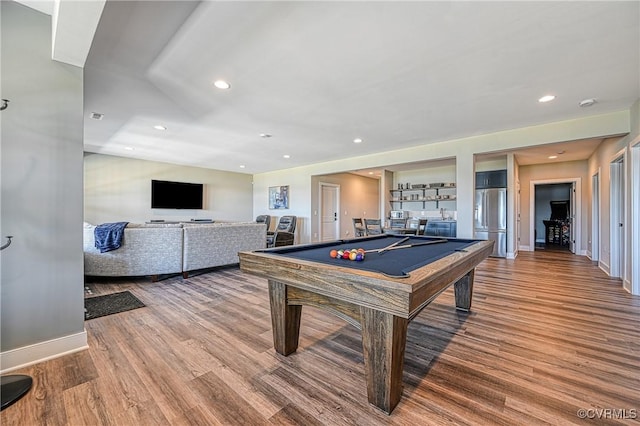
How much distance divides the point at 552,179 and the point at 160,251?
9.35 meters

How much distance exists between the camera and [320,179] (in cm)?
798

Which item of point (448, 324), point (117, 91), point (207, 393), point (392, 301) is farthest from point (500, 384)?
point (117, 91)

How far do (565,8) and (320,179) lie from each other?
6418 mm

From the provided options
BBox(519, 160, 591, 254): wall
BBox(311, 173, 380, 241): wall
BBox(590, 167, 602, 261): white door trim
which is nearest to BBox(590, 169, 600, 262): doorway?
BBox(590, 167, 602, 261): white door trim

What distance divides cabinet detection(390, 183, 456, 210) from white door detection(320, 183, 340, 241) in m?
1.81

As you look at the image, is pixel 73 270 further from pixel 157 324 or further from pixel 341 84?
pixel 341 84

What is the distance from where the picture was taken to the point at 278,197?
8641 millimetres

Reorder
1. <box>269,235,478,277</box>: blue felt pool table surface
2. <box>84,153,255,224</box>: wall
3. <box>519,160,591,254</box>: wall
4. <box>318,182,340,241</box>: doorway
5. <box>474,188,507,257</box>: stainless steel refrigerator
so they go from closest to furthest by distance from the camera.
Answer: <box>269,235,478,277</box>: blue felt pool table surface, <box>474,188,507,257</box>: stainless steel refrigerator, <box>84,153,255,224</box>: wall, <box>519,160,591,254</box>: wall, <box>318,182,340,241</box>: doorway

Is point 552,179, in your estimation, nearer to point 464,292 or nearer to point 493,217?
point 493,217

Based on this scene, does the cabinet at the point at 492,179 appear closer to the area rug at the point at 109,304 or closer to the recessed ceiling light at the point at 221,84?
the recessed ceiling light at the point at 221,84

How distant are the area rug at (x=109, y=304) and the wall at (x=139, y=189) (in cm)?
436

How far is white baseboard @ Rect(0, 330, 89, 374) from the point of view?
1775 millimetres

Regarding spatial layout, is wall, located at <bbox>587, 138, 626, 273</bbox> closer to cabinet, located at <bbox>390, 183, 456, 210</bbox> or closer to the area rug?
cabinet, located at <bbox>390, 183, 456, 210</bbox>

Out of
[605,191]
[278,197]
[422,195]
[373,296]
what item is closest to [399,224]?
[422,195]
